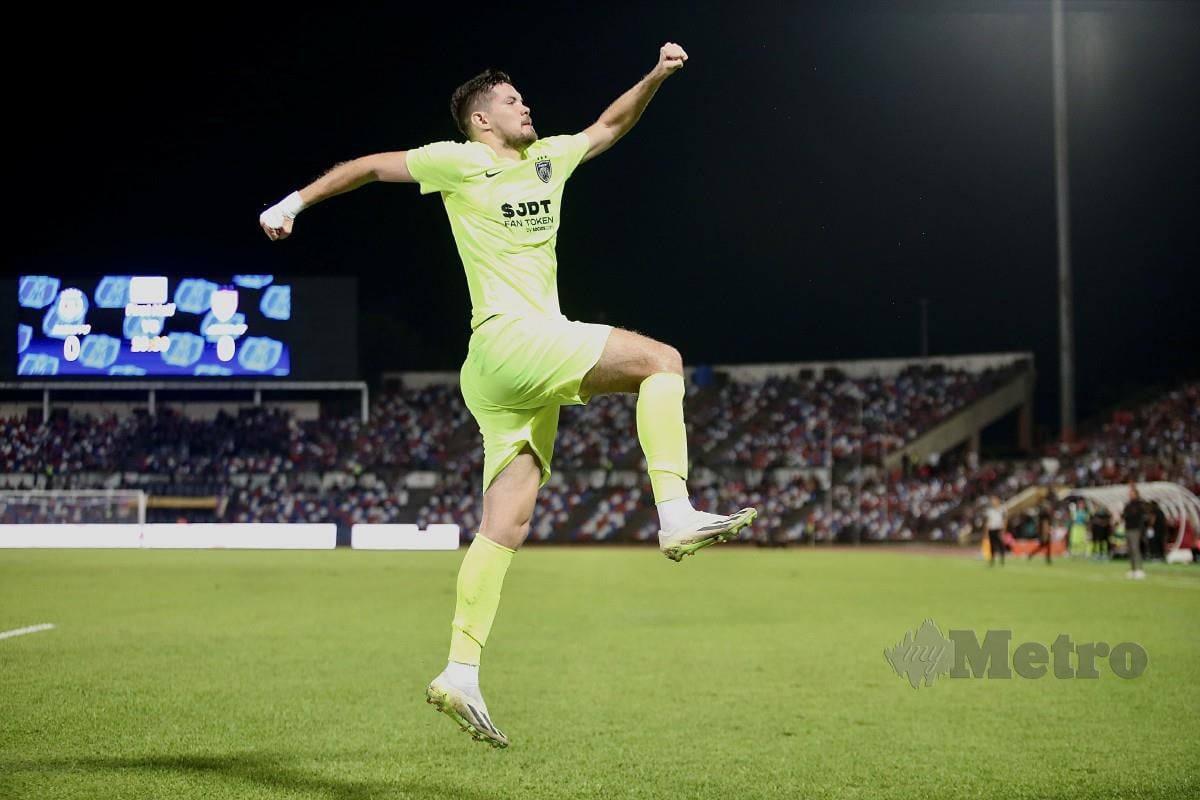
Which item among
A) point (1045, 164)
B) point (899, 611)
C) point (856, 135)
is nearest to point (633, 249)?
point (1045, 164)

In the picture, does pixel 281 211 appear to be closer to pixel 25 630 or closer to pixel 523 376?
pixel 523 376

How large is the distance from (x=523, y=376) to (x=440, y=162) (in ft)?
3.31

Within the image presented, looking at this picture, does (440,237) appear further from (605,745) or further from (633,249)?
(605,745)

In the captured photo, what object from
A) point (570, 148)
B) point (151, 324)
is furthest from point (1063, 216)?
point (570, 148)

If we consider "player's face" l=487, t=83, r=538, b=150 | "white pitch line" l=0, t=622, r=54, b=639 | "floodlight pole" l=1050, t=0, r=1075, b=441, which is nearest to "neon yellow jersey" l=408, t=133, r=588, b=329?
"player's face" l=487, t=83, r=538, b=150

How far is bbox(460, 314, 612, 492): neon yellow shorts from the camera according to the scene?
15.8 ft

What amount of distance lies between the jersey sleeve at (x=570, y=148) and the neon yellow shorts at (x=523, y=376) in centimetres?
75

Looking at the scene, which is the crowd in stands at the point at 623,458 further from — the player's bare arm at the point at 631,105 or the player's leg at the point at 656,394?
the player's leg at the point at 656,394

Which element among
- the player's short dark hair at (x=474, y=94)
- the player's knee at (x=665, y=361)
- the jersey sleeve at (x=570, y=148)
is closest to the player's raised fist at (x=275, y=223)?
the player's short dark hair at (x=474, y=94)

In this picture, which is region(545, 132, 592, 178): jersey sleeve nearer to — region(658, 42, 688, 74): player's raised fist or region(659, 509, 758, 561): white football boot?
region(658, 42, 688, 74): player's raised fist

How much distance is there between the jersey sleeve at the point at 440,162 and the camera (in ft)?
16.6

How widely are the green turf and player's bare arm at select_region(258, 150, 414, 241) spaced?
2578mm

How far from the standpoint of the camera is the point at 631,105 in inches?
214

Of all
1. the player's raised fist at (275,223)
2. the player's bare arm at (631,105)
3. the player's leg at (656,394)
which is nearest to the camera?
the player's leg at (656,394)
